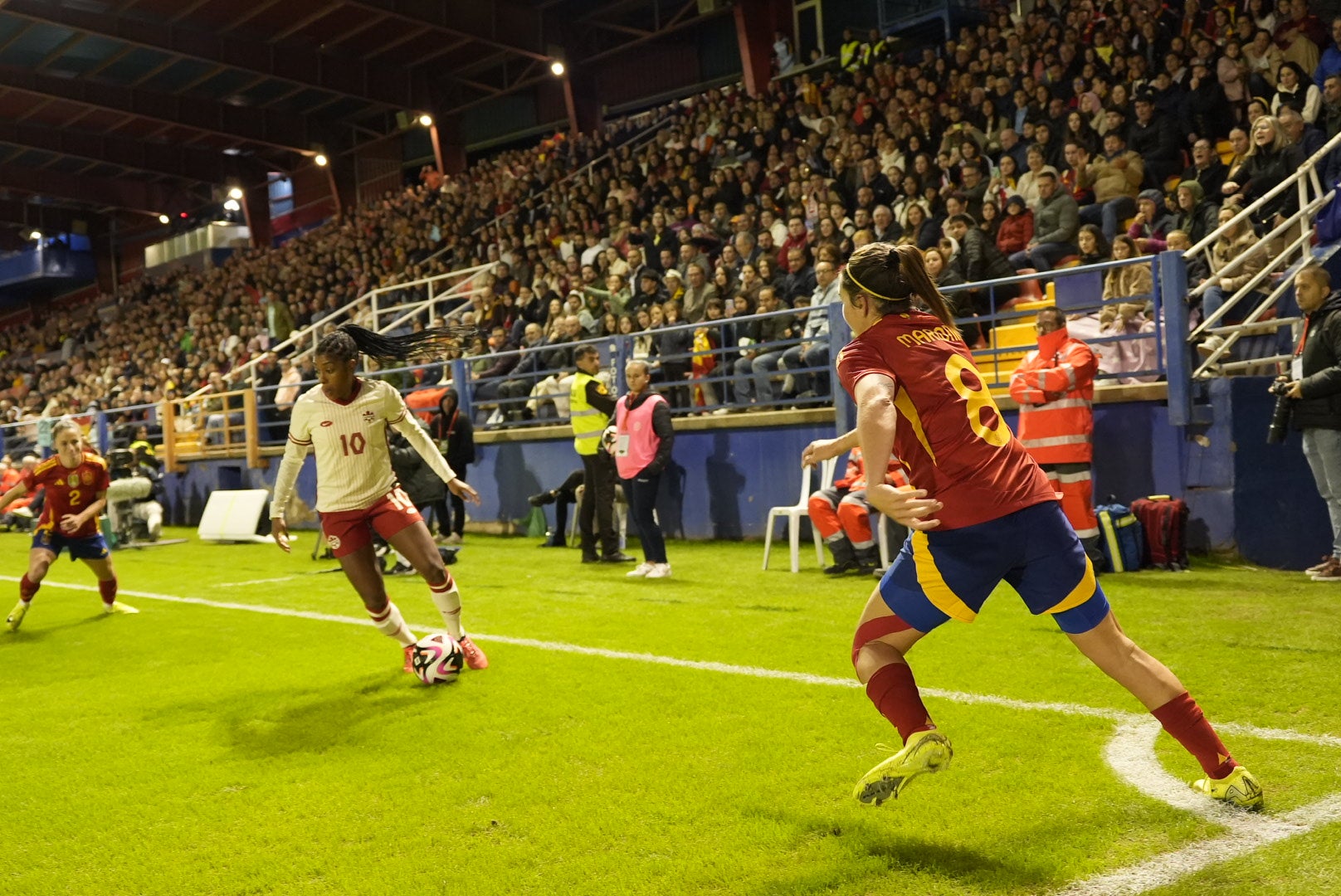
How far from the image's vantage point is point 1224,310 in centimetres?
955

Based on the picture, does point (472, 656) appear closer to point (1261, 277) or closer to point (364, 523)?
point (364, 523)

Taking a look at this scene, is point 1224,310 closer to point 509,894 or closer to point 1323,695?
point 1323,695

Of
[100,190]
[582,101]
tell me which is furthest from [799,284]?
[100,190]

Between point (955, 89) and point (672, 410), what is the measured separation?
6.29 meters

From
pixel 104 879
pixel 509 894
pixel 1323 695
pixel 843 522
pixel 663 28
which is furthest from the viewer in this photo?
pixel 663 28

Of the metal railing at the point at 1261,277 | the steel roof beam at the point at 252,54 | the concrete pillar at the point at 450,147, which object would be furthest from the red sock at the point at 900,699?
the concrete pillar at the point at 450,147

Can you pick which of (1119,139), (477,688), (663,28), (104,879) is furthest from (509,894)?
(663,28)

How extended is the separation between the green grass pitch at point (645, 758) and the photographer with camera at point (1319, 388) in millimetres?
786

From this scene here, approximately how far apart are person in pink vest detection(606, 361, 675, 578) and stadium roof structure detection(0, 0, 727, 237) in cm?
1609

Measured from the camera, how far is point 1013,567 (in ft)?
12.4

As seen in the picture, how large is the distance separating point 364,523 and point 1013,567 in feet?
13.9

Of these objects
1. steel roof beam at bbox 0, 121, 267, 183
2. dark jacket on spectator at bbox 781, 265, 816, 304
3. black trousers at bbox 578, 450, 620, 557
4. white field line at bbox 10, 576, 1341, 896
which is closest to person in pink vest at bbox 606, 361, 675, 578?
black trousers at bbox 578, 450, 620, 557

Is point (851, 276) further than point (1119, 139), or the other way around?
point (1119, 139)

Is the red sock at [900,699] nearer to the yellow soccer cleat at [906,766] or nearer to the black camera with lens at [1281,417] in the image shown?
the yellow soccer cleat at [906,766]
